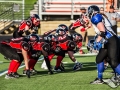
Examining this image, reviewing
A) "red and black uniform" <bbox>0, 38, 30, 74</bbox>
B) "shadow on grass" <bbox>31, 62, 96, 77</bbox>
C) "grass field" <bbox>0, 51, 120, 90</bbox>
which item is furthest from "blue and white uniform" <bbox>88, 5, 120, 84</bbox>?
"shadow on grass" <bbox>31, 62, 96, 77</bbox>

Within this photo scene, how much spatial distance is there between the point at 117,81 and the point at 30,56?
2.31 meters

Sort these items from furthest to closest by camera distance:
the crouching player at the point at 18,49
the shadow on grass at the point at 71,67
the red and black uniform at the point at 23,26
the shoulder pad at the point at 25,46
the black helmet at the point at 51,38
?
the shadow on grass at the point at 71,67, the black helmet at the point at 51,38, the red and black uniform at the point at 23,26, the crouching player at the point at 18,49, the shoulder pad at the point at 25,46

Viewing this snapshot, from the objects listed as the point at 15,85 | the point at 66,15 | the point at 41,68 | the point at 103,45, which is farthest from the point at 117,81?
the point at 66,15

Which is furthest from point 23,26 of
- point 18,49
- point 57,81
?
point 57,81

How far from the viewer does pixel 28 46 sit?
9523 millimetres

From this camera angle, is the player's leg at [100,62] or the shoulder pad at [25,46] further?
the shoulder pad at [25,46]

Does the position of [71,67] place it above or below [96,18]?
below

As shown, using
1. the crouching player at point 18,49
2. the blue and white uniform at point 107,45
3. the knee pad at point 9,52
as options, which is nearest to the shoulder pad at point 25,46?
the crouching player at point 18,49

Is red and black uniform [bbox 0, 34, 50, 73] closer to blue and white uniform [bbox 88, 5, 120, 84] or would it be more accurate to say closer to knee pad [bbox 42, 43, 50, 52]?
knee pad [bbox 42, 43, 50, 52]

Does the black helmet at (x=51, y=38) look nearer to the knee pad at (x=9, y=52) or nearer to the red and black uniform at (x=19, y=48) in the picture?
the red and black uniform at (x=19, y=48)

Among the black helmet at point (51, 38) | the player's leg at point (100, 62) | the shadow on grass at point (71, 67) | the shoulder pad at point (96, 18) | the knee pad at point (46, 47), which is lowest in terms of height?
the shadow on grass at point (71, 67)

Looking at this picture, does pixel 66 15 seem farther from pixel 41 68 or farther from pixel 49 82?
pixel 49 82

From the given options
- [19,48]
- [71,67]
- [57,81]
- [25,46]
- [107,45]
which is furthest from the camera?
[71,67]

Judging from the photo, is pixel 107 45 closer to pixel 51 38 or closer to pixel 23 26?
pixel 51 38
